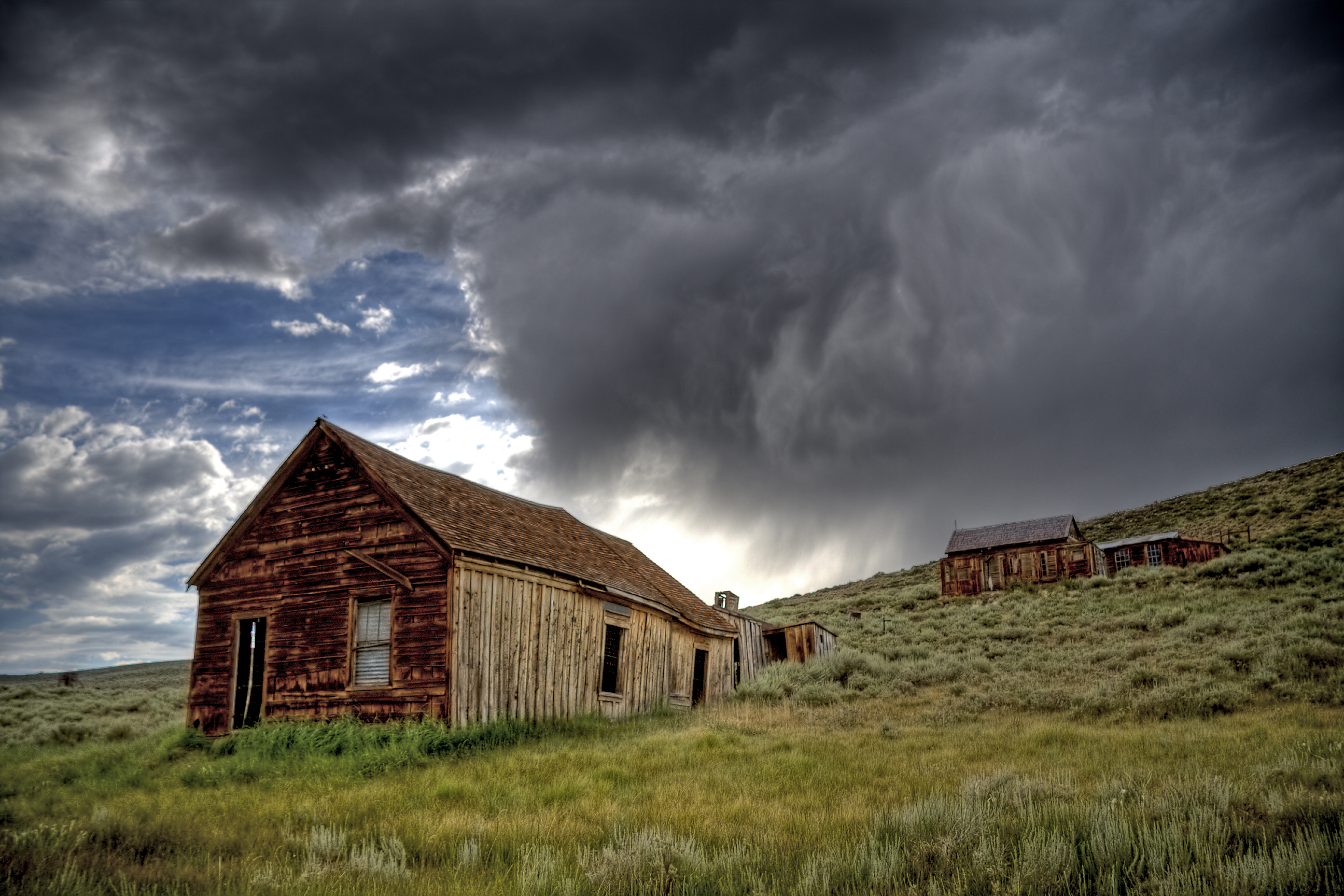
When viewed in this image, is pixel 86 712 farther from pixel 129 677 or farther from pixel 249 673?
pixel 129 677

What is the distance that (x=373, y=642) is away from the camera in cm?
1483

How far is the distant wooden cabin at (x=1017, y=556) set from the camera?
4025 centimetres

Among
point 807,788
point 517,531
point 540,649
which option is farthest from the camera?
point 517,531

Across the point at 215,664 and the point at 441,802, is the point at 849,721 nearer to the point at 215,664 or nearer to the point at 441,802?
the point at 441,802

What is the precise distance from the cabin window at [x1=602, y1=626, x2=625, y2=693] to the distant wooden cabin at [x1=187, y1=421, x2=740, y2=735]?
0.11 ft

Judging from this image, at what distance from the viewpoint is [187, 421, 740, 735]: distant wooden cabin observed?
14344 millimetres

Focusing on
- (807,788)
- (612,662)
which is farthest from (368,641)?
(807,788)

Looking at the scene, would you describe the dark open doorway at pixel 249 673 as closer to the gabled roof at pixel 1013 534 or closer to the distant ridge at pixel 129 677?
the distant ridge at pixel 129 677

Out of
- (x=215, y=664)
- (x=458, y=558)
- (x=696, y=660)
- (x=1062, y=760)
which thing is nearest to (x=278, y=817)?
(x=458, y=558)

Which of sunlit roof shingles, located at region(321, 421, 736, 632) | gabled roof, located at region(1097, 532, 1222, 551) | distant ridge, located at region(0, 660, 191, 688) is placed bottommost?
distant ridge, located at region(0, 660, 191, 688)

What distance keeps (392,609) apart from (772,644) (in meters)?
15.4

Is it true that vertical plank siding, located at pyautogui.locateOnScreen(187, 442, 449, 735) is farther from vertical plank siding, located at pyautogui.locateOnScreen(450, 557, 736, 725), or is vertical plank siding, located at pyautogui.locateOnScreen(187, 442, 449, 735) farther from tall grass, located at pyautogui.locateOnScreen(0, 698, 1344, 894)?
tall grass, located at pyautogui.locateOnScreen(0, 698, 1344, 894)

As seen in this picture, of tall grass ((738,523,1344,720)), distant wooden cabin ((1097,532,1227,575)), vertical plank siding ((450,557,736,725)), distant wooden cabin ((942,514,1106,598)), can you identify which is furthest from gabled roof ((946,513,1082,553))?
vertical plank siding ((450,557,736,725))

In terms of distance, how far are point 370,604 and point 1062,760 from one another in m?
11.8
